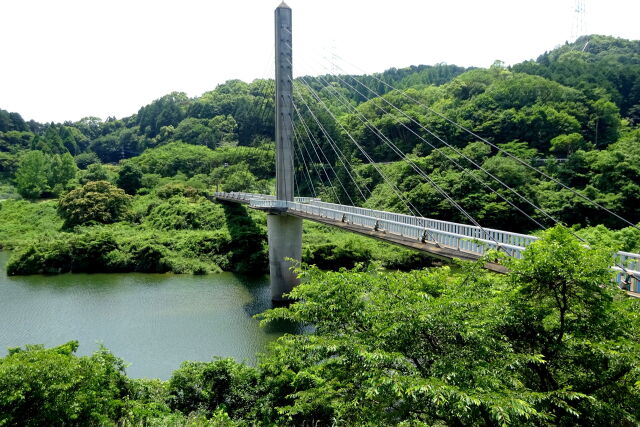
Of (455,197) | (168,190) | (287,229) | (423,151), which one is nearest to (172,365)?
(287,229)

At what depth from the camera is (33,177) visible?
44.5 meters

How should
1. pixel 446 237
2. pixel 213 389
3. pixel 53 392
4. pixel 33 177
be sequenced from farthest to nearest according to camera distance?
pixel 33 177, pixel 446 237, pixel 213 389, pixel 53 392

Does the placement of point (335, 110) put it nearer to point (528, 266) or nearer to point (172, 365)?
point (172, 365)

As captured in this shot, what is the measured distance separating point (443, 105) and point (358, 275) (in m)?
39.6

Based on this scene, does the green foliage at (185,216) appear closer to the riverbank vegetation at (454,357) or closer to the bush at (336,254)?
the bush at (336,254)

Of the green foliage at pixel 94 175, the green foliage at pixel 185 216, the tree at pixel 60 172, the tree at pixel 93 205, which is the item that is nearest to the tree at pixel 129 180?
the green foliage at pixel 94 175

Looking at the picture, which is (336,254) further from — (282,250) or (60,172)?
(60,172)

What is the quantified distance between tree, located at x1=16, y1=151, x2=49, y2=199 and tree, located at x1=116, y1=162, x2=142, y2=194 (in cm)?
885

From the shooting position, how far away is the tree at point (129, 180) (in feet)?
137

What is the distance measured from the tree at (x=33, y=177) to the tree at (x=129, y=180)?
8850 millimetres

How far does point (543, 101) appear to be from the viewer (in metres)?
38.8

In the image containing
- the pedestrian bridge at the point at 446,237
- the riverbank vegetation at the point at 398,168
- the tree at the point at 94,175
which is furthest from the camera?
the tree at the point at 94,175

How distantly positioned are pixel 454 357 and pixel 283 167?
16.0 meters

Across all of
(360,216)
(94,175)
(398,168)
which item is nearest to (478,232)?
(360,216)
